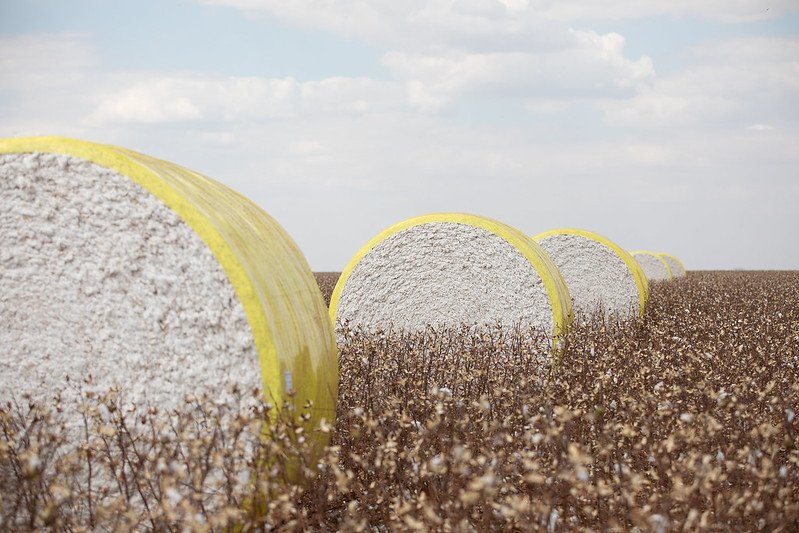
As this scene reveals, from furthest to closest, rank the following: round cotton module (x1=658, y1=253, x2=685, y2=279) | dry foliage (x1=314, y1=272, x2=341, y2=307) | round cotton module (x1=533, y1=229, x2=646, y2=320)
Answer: round cotton module (x1=658, y1=253, x2=685, y2=279), dry foliage (x1=314, y1=272, x2=341, y2=307), round cotton module (x1=533, y1=229, x2=646, y2=320)

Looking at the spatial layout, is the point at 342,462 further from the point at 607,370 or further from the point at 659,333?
the point at 659,333

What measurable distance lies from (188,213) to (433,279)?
431cm

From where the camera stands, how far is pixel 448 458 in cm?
375

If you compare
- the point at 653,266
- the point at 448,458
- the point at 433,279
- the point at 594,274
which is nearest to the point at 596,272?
the point at 594,274

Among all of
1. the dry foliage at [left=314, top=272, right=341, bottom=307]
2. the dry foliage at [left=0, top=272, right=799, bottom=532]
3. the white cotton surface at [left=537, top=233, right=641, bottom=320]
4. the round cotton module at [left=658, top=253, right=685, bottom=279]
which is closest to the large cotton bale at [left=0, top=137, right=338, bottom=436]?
the dry foliage at [left=0, top=272, right=799, bottom=532]

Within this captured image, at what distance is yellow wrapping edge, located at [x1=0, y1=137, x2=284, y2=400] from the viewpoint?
332cm

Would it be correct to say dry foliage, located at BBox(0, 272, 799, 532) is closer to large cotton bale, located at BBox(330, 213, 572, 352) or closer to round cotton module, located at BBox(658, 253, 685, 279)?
large cotton bale, located at BBox(330, 213, 572, 352)

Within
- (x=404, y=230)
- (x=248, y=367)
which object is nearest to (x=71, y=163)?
(x=248, y=367)

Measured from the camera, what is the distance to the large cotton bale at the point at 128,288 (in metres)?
3.38

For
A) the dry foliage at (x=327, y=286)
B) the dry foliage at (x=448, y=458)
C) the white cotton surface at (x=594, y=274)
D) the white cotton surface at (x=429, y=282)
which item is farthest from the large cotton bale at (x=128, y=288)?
the white cotton surface at (x=594, y=274)

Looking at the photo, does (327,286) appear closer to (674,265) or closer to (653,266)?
(653,266)

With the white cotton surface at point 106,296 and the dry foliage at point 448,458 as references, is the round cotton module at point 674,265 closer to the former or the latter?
the dry foliage at point 448,458

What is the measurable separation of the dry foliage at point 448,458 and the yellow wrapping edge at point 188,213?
27cm

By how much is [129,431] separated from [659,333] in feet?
18.6
